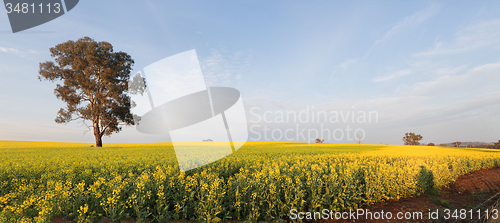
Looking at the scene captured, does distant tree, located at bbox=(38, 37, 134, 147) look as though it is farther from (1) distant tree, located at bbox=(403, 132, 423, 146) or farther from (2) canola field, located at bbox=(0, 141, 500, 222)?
(1) distant tree, located at bbox=(403, 132, 423, 146)

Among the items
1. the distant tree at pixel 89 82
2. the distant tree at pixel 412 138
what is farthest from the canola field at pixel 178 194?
the distant tree at pixel 412 138

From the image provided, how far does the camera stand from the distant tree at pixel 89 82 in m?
→ 30.7

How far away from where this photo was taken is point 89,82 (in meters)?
31.0

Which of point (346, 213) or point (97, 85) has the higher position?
point (97, 85)

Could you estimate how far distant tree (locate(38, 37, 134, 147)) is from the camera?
30.7 metres

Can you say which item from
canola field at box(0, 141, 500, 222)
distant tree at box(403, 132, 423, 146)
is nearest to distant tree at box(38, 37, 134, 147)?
canola field at box(0, 141, 500, 222)

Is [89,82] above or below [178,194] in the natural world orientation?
above

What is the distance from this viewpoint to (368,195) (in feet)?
23.1

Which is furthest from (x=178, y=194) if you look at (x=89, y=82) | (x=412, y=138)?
(x=412, y=138)

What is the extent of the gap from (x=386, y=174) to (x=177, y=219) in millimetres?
7069

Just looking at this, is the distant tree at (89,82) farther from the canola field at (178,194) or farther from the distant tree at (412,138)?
the distant tree at (412,138)

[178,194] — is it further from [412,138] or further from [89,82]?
[412,138]

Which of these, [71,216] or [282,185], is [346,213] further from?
[71,216]

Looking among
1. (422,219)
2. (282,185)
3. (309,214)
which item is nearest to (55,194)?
(282,185)
